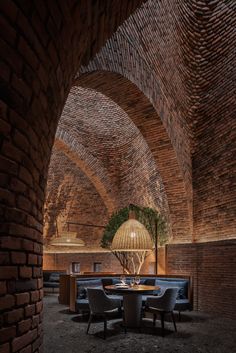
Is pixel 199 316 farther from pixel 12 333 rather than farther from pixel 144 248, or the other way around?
pixel 12 333

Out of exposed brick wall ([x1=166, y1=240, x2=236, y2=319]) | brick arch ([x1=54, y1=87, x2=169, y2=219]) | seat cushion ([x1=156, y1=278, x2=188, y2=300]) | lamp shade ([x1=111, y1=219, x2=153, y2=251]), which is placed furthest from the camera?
brick arch ([x1=54, y1=87, x2=169, y2=219])

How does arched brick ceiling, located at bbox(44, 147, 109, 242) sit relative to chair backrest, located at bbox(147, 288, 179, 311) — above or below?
above

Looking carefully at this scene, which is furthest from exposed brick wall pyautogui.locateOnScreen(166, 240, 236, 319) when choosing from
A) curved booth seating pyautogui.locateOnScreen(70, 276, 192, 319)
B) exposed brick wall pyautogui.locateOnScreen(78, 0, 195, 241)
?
exposed brick wall pyautogui.locateOnScreen(78, 0, 195, 241)

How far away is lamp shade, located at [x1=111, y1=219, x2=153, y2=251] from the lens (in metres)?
6.99

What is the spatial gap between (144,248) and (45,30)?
552cm

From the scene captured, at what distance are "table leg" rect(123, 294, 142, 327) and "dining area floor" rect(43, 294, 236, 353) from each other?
14 centimetres

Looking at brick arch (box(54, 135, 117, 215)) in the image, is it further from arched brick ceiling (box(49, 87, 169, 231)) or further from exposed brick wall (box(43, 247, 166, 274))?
exposed brick wall (box(43, 247, 166, 274))

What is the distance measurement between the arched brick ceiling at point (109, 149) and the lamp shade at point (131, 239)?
246cm

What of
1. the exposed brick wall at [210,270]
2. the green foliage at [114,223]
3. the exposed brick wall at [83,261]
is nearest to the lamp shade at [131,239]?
the exposed brick wall at [210,270]

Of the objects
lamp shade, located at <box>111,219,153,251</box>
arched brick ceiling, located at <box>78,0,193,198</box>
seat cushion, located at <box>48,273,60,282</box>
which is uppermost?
arched brick ceiling, located at <box>78,0,193,198</box>

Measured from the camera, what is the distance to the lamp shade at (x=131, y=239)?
699 cm

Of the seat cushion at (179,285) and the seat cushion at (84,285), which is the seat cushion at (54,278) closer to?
the seat cushion at (84,285)

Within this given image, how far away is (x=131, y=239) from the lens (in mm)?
7031

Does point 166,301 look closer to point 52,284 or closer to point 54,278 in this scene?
point 52,284
